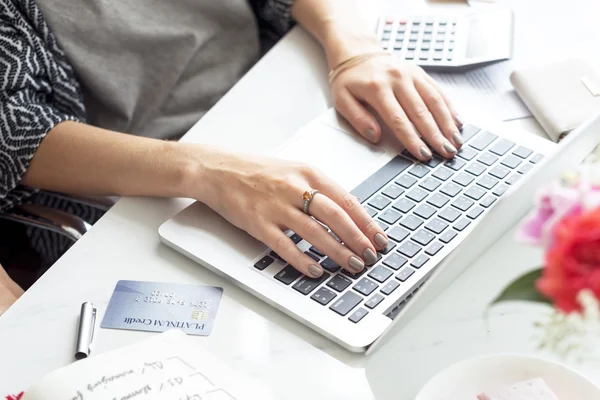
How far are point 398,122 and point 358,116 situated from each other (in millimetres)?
52

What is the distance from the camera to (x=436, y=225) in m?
0.77

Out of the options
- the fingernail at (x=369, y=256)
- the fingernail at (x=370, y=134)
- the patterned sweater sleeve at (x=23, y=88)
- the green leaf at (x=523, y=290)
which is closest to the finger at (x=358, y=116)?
the fingernail at (x=370, y=134)

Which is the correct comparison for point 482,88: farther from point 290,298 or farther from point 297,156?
point 290,298

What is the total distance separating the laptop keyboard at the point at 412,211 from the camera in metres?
0.71

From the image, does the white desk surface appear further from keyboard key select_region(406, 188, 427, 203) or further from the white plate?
keyboard key select_region(406, 188, 427, 203)

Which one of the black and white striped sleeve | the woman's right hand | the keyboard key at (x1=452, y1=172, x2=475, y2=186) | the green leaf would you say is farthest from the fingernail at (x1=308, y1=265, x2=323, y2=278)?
the black and white striped sleeve

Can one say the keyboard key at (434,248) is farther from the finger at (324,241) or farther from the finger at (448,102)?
the finger at (448,102)

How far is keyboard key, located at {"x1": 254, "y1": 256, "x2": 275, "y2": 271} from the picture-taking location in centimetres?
75

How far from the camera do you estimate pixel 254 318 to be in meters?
0.72

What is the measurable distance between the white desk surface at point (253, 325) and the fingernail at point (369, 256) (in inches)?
3.6

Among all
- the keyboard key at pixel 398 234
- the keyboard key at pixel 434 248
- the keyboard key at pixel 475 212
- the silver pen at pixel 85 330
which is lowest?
the silver pen at pixel 85 330

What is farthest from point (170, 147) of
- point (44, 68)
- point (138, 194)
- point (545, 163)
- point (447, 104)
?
point (545, 163)

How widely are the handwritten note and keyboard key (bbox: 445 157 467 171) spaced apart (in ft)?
1.17

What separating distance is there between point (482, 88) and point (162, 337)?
54 centimetres
